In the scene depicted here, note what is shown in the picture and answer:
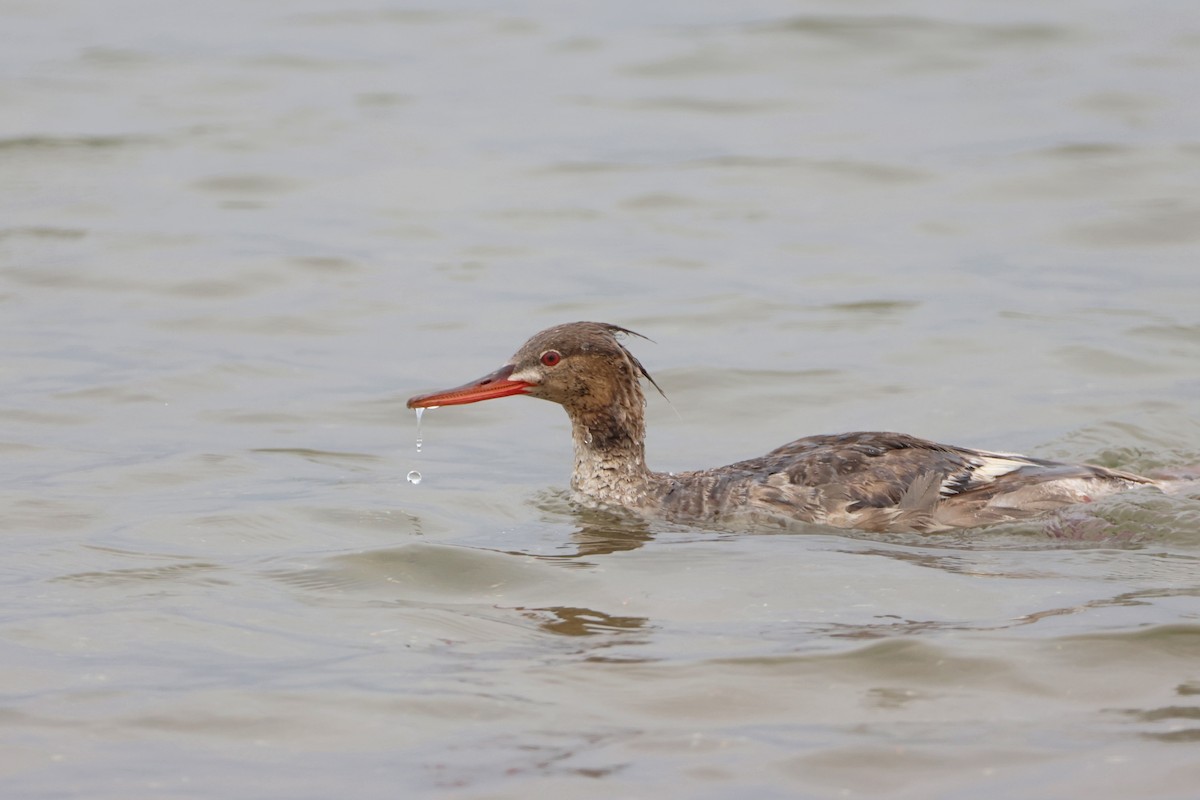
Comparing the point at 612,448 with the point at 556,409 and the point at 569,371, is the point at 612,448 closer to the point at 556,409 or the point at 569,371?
→ the point at 569,371

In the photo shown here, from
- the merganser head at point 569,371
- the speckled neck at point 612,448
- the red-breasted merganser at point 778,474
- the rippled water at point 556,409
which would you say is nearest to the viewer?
the rippled water at point 556,409

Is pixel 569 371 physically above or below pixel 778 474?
above

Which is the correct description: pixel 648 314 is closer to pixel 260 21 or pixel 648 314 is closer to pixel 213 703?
pixel 213 703

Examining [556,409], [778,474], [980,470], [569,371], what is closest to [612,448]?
[569,371]

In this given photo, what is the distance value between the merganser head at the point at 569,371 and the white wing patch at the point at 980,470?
168 centimetres

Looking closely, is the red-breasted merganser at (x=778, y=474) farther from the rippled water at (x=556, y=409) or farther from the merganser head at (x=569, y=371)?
the rippled water at (x=556, y=409)

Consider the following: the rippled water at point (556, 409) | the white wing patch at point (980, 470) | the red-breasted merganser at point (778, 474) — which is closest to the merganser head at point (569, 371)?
the red-breasted merganser at point (778, 474)

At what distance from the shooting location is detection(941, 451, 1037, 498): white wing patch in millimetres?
8703

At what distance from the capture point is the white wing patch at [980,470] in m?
8.70

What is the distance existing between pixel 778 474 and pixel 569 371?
1255mm

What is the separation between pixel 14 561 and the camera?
8.20 meters

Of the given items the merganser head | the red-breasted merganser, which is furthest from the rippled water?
the merganser head

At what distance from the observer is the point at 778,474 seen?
8898 millimetres

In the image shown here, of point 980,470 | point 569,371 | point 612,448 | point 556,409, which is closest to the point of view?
point 980,470
